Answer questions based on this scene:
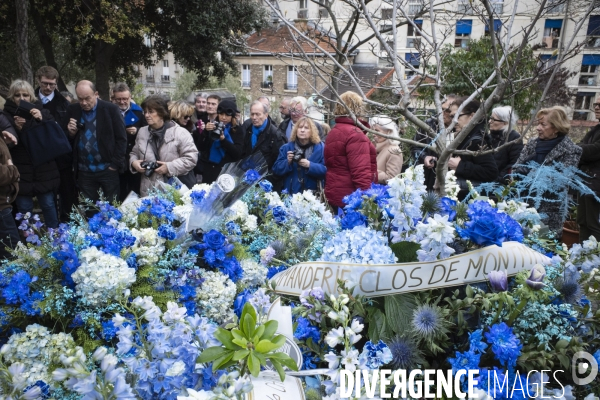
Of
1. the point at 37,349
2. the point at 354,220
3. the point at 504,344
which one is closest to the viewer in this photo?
the point at 504,344

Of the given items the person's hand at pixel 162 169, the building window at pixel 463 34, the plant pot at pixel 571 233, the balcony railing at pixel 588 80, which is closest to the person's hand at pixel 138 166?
the person's hand at pixel 162 169

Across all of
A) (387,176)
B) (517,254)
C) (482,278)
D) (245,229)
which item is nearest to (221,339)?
(482,278)

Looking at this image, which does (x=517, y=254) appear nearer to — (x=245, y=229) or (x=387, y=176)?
(x=245, y=229)

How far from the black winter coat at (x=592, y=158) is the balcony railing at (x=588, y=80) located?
25.2m

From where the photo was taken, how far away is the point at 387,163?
14.5 feet

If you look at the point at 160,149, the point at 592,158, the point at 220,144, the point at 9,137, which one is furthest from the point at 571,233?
the point at 9,137

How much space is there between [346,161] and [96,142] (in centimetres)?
237

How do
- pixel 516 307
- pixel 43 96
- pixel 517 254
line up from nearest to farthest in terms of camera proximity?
pixel 516 307
pixel 517 254
pixel 43 96

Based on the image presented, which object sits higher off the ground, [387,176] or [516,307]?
[516,307]

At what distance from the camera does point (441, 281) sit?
4.42ft

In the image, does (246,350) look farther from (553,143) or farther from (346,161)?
(553,143)

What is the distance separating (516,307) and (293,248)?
905 millimetres

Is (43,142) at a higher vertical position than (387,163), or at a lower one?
higher

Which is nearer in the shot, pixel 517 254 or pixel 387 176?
pixel 517 254
